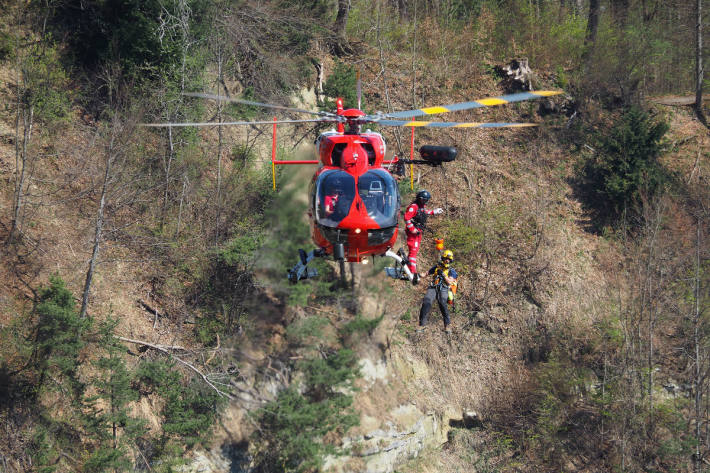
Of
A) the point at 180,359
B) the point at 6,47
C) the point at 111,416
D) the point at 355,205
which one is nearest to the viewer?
the point at 355,205

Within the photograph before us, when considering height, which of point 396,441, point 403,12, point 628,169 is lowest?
point 396,441

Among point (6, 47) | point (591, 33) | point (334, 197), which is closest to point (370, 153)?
point (334, 197)

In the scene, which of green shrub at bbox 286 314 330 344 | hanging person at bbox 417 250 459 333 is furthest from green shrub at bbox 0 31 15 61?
hanging person at bbox 417 250 459 333

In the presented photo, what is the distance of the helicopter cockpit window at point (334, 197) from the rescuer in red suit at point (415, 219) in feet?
7.37

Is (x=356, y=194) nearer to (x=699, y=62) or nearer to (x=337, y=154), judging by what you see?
(x=337, y=154)

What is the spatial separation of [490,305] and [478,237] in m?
2.53

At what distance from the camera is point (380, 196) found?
992 centimetres

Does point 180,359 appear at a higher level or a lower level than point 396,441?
higher

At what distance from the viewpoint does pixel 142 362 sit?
13.8 metres

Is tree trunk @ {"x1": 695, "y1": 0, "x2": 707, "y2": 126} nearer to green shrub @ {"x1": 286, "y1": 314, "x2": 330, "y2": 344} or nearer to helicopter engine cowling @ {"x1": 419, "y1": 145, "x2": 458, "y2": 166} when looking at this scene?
helicopter engine cowling @ {"x1": 419, "y1": 145, "x2": 458, "y2": 166}

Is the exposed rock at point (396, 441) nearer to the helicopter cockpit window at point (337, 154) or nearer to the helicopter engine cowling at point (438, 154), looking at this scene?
the helicopter cockpit window at point (337, 154)

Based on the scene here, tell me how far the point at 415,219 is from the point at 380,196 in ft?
7.05

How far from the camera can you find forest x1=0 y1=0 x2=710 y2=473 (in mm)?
13758

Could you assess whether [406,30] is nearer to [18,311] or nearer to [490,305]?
[490,305]
